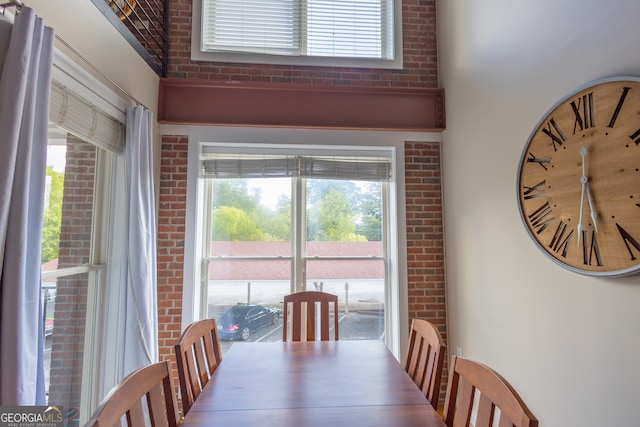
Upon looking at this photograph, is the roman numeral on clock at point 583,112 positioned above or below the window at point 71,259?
above

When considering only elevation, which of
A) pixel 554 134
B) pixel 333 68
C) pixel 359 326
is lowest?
pixel 359 326

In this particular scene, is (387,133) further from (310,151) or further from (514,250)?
(514,250)

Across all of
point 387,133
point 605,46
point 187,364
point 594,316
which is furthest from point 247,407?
point 387,133

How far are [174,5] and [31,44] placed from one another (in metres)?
2.01

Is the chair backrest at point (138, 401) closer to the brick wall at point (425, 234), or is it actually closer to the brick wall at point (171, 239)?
the brick wall at point (171, 239)

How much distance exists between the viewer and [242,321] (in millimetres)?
2768

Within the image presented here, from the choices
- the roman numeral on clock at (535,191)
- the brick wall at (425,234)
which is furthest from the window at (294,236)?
the roman numeral on clock at (535,191)

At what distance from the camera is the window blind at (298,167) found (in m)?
2.81

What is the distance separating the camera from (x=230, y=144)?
277 centimetres

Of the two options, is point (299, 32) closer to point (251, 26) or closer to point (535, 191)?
point (251, 26)

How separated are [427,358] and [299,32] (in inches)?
112

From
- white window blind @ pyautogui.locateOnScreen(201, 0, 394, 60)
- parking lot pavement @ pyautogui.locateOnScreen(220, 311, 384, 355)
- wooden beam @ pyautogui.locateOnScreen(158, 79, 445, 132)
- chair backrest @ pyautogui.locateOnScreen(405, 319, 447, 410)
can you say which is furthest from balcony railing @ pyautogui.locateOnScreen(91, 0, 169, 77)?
chair backrest @ pyautogui.locateOnScreen(405, 319, 447, 410)

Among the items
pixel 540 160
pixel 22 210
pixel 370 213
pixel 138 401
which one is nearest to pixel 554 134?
pixel 540 160

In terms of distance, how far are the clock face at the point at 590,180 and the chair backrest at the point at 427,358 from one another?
70cm
